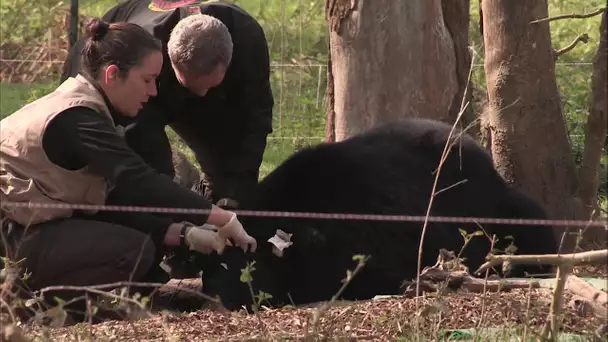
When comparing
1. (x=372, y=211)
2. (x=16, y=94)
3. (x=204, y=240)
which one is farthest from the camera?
(x=16, y=94)

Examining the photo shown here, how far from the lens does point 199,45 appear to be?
5402 mm

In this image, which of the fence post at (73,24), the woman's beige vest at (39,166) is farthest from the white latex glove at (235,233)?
the fence post at (73,24)

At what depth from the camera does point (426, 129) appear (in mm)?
6160

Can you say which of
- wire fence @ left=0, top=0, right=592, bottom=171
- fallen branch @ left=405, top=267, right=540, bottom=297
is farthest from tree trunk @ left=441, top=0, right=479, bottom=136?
wire fence @ left=0, top=0, right=592, bottom=171

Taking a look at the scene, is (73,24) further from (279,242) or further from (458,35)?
(279,242)

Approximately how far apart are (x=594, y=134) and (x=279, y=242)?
187 centimetres

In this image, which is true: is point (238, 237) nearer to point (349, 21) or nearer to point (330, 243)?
point (330, 243)

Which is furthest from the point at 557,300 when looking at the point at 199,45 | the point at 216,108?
the point at 216,108

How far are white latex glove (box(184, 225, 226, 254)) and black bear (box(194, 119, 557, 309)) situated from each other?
1.09 feet

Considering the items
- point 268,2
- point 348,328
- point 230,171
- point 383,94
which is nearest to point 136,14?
point 230,171

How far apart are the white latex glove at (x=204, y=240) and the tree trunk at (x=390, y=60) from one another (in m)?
1.85

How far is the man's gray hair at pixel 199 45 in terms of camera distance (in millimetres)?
5398

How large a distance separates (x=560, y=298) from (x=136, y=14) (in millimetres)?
3756

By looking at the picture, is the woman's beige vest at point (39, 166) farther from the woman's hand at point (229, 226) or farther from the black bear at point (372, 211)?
the black bear at point (372, 211)
